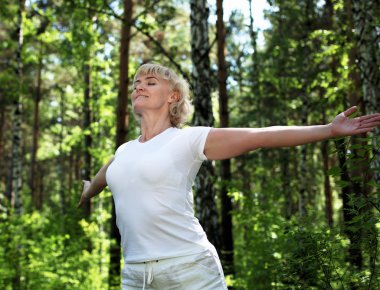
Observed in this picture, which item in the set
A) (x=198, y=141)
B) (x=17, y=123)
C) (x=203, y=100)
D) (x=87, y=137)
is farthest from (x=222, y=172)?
(x=198, y=141)

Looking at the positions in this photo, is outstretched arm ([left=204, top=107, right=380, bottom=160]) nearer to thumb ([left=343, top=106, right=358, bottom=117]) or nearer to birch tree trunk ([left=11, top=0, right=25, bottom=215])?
thumb ([left=343, top=106, right=358, bottom=117])

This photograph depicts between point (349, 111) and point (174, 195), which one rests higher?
point (349, 111)

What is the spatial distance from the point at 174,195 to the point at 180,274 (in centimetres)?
41

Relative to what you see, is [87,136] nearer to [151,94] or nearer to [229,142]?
[151,94]

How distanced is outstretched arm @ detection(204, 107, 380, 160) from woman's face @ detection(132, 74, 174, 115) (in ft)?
1.80

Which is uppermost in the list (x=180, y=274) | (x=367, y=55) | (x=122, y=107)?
(x=122, y=107)

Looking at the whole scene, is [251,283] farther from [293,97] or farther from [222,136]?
[293,97]

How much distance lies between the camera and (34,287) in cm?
795

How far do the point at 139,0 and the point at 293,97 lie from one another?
8.54m

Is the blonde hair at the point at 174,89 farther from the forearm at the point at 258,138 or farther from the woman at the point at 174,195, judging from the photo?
the forearm at the point at 258,138

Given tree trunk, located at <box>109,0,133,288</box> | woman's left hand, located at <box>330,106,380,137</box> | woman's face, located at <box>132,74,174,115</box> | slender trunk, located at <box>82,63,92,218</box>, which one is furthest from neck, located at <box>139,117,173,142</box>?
slender trunk, located at <box>82,63,92,218</box>

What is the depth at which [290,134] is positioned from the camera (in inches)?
95.1

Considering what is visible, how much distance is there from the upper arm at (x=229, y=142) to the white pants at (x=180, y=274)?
0.54 meters

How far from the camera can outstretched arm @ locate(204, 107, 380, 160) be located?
2404mm
